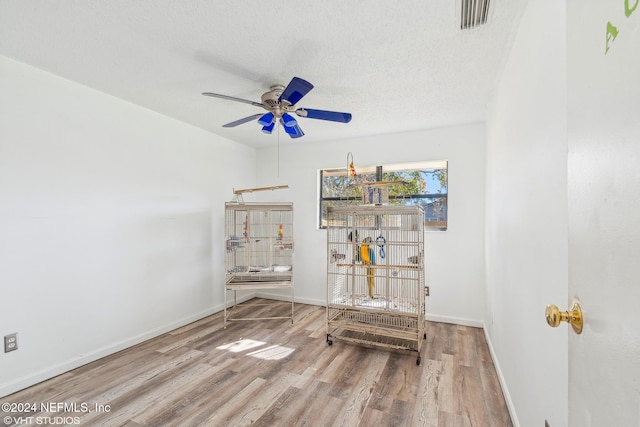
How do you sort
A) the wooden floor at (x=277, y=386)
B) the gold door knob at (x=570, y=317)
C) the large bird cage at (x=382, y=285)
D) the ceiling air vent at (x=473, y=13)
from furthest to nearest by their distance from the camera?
1. the large bird cage at (x=382, y=285)
2. the wooden floor at (x=277, y=386)
3. the ceiling air vent at (x=473, y=13)
4. the gold door knob at (x=570, y=317)

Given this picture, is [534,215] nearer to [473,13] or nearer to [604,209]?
[604,209]

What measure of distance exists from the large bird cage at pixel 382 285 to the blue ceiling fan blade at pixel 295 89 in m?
1.21

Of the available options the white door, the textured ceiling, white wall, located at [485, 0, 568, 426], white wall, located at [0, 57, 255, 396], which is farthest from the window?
the white door

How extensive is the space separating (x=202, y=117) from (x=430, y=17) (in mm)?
2618

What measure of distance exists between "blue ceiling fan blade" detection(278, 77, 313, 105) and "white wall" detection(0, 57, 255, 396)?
1.88m

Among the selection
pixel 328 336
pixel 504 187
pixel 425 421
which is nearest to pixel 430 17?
pixel 504 187

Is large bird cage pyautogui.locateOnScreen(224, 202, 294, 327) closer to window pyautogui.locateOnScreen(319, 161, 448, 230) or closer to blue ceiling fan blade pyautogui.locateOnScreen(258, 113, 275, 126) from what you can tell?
window pyautogui.locateOnScreen(319, 161, 448, 230)

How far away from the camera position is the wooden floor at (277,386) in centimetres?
193

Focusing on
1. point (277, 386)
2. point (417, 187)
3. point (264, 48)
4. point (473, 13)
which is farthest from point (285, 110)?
point (417, 187)

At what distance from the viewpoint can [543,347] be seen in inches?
50.6

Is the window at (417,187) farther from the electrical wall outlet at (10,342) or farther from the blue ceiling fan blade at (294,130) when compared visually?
the electrical wall outlet at (10,342)

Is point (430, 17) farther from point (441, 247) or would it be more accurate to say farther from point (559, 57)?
point (441, 247)

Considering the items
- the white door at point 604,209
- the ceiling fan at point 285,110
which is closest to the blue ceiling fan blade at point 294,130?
the ceiling fan at point 285,110

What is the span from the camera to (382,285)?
11.7ft
